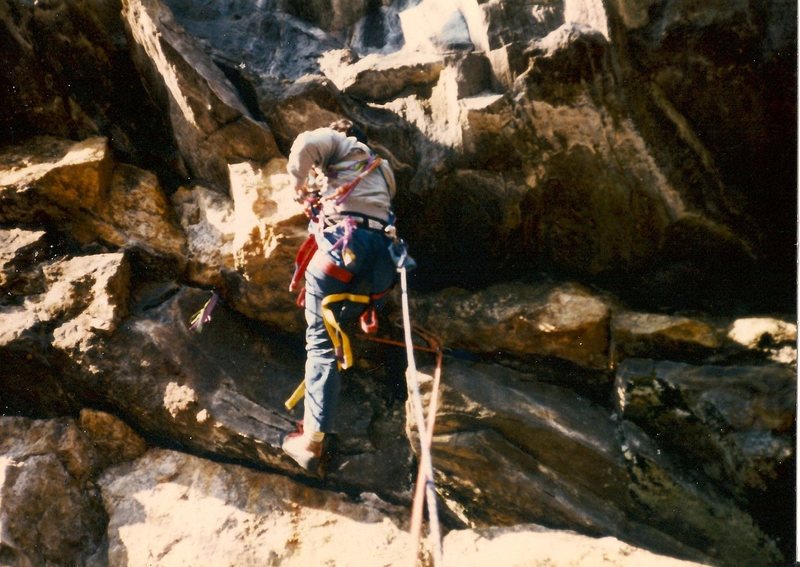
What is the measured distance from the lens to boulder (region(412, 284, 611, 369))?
392 centimetres

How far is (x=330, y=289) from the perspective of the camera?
3.54 metres

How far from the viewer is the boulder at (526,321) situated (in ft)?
12.8

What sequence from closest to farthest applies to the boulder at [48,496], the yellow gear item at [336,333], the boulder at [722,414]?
1. the boulder at [722,414]
2. the yellow gear item at [336,333]
3. the boulder at [48,496]

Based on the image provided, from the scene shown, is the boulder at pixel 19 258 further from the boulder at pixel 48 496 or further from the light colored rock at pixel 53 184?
the boulder at pixel 48 496

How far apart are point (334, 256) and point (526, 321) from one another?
1.64m

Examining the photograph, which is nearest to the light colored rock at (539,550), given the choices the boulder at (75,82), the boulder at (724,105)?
the boulder at (724,105)

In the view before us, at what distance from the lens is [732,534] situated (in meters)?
3.25

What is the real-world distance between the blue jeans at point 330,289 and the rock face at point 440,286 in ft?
2.20

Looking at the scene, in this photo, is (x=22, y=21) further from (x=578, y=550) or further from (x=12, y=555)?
(x=578, y=550)

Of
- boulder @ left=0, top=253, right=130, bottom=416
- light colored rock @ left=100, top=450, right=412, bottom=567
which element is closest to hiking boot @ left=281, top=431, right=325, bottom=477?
light colored rock @ left=100, top=450, right=412, bottom=567

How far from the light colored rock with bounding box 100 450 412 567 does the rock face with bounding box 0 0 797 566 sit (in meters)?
0.02

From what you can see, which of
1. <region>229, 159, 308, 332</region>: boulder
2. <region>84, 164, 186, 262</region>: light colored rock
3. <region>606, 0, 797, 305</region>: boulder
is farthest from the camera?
<region>84, 164, 186, 262</region>: light colored rock

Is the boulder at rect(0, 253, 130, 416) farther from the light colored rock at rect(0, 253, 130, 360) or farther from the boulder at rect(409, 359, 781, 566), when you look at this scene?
the boulder at rect(409, 359, 781, 566)

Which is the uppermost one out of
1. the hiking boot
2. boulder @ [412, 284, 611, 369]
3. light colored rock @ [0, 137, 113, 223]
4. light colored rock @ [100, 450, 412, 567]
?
light colored rock @ [0, 137, 113, 223]
